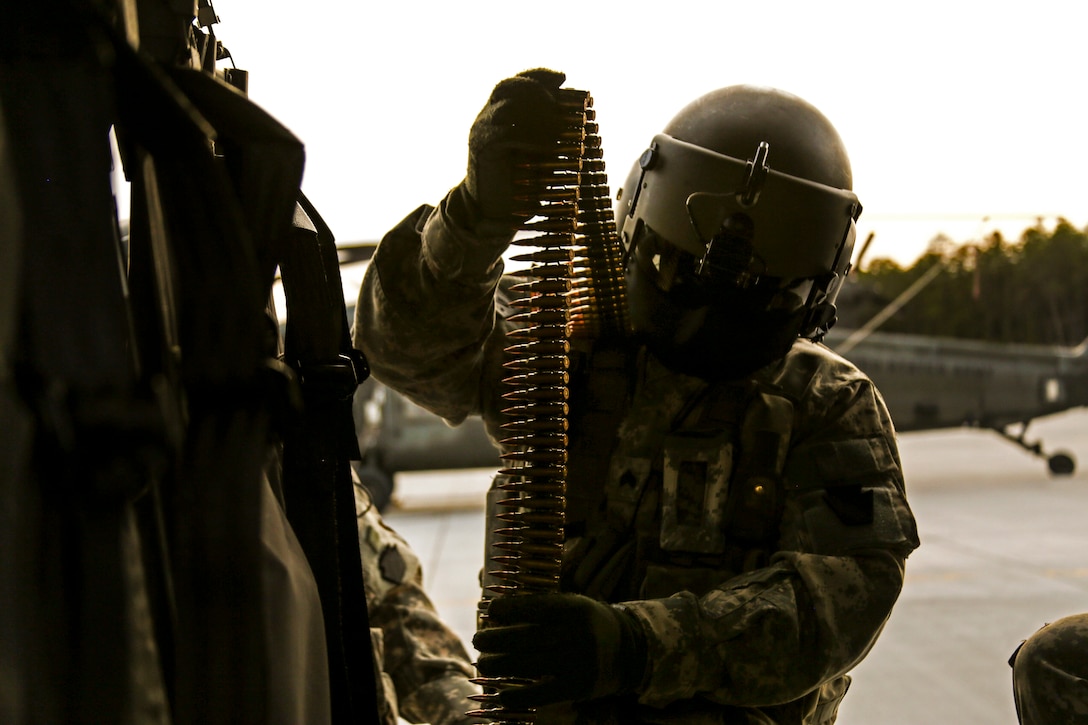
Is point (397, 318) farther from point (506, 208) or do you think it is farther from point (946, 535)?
point (946, 535)

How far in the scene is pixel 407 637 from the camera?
2.14m

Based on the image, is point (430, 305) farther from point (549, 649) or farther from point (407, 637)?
point (407, 637)

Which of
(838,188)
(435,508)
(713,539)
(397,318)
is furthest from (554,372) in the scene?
(435,508)

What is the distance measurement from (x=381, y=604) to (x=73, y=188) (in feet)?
5.47

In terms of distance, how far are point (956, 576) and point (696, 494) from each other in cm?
573

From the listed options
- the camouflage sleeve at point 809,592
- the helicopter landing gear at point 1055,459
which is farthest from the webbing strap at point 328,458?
the helicopter landing gear at point 1055,459

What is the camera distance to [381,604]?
2186 mm

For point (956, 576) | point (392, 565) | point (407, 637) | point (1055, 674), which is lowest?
point (956, 576)

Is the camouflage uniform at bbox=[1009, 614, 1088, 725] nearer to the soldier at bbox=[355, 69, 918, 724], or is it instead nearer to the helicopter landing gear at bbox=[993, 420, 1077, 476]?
the soldier at bbox=[355, 69, 918, 724]

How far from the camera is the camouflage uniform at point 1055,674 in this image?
1290 mm

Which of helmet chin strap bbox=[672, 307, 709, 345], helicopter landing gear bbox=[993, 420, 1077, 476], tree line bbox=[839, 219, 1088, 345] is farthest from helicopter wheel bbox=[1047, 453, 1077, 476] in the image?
helmet chin strap bbox=[672, 307, 709, 345]

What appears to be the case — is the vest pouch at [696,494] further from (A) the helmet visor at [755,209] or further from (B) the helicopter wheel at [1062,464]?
(B) the helicopter wheel at [1062,464]

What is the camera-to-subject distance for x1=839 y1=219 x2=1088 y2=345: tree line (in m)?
6.10

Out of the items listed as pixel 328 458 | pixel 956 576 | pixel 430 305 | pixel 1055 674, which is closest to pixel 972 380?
pixel 956 576
